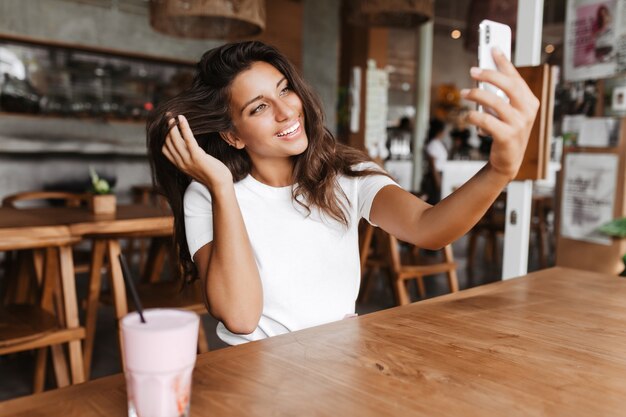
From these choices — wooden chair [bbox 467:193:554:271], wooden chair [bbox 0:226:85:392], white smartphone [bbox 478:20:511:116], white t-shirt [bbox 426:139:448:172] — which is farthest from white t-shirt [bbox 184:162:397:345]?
white t-shirt [bbox 426:139:448:172]

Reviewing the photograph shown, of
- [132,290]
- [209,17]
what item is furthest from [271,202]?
[209,17]

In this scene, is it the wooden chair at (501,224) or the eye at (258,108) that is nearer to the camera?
the eye at (258,108)

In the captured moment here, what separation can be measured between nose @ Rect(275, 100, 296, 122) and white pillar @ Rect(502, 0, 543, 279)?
1.39m

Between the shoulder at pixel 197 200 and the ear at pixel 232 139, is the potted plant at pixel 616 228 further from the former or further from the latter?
the shoulder at pixel 197 200

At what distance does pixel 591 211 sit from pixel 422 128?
570 centimetres

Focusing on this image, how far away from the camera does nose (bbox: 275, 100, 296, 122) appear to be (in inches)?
57.9

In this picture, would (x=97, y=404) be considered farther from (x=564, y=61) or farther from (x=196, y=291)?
(x=564, y=61)

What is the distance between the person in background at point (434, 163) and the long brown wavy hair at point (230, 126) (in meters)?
4.46

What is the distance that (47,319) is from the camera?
2.27 metres

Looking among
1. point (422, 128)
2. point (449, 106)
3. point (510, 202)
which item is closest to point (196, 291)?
point (510, 202)

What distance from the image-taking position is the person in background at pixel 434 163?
6142 mm

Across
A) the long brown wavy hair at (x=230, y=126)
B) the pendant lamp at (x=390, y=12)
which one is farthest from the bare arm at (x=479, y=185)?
Answer: the pendant lamp at (x=390, y=12)

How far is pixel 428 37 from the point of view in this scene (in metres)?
8.26

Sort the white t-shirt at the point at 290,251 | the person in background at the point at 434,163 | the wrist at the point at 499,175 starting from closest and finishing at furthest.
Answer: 1. the wrist at the point at 499,175
2. the white t-shirt at the point at 290,251
3. the person in background at the point at 434,163
